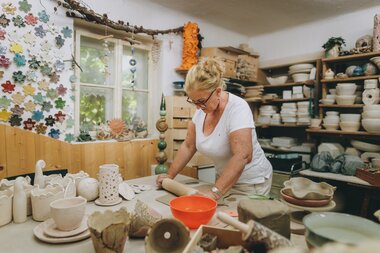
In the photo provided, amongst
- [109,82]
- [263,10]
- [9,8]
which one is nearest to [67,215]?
[9,8]

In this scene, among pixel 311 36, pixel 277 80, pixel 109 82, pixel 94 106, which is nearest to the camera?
pixel 94 106

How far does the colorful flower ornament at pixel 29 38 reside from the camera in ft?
8.19

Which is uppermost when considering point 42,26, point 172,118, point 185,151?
point 42,26

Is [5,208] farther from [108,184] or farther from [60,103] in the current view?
[60,103]

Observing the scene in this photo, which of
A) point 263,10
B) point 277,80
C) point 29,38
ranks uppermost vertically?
point 263,10

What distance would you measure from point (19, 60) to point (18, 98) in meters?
0.36

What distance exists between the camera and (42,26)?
2582 millimetres

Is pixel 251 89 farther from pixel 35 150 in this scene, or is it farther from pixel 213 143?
pixel 35 150

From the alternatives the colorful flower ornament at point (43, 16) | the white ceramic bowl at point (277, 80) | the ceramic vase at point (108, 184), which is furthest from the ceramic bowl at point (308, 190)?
the white ceramic bowl at point (277, 80)

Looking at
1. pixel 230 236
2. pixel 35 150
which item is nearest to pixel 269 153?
pixel 35 150

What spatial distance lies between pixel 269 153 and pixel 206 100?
2927 millimetres

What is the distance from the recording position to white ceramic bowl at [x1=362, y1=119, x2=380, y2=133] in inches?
120

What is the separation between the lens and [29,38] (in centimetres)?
252

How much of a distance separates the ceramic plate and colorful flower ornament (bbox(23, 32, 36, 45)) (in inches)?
109
